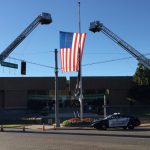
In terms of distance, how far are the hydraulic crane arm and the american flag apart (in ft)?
42.0

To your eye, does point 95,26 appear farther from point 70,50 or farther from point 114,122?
point 114,122

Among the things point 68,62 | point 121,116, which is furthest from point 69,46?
point 121,116

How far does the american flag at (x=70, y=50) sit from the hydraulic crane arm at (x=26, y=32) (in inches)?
503

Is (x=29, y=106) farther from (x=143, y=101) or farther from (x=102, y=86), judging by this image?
(x=143, y=101)

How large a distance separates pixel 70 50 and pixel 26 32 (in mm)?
16738

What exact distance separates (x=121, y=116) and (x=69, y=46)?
33.6ft

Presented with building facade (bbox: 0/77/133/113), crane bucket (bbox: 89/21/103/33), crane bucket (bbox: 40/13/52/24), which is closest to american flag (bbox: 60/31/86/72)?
crane bucket (bbox: 89/21/103/33)

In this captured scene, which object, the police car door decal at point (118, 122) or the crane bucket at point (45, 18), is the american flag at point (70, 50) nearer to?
the police car door decal at point (118, 122)

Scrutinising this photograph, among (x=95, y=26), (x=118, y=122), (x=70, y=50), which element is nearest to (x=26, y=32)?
(x=95, y=26)

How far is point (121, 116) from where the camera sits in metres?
39.2

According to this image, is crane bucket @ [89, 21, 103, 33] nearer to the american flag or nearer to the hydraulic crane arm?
the hydraulic crane arm

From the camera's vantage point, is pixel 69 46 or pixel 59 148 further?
pixel 69 46

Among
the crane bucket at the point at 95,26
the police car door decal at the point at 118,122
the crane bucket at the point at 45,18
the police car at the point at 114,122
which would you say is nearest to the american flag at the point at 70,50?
the police car at the point at 114,122

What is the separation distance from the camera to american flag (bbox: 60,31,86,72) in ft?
148
